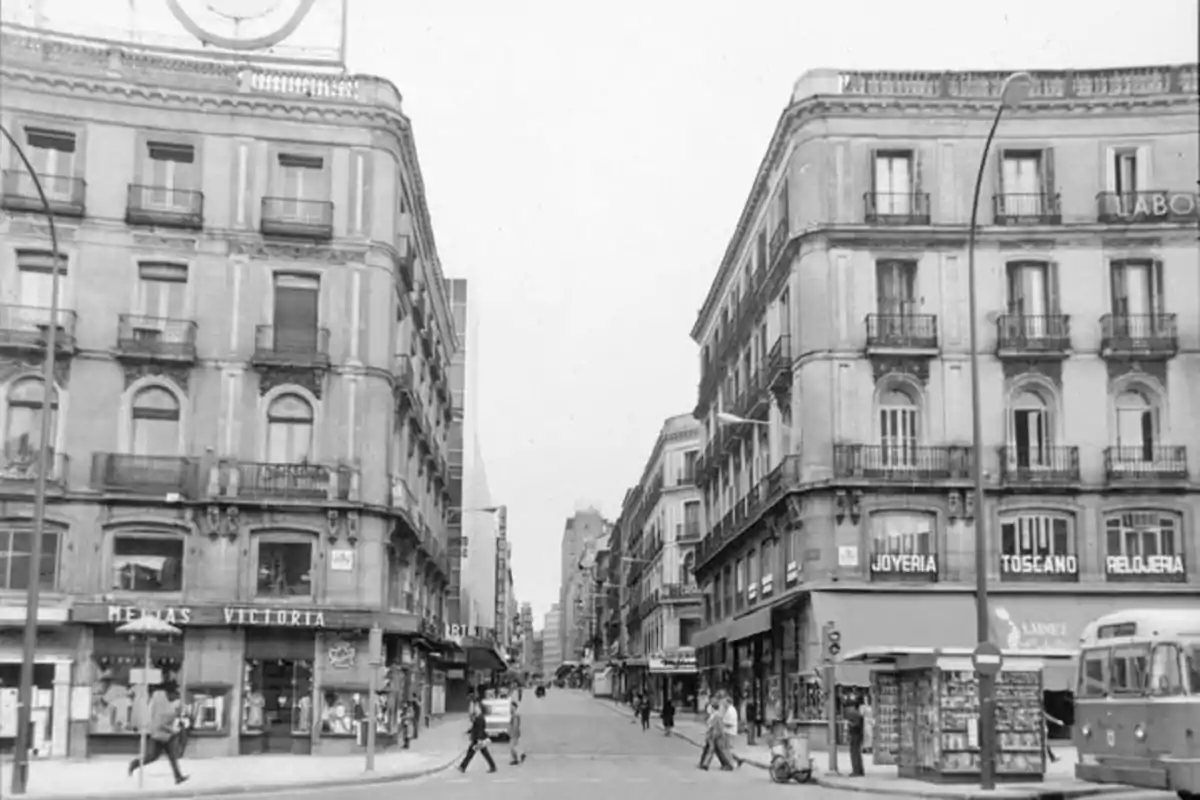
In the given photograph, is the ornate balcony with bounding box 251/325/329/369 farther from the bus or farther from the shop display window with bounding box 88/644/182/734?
the bus

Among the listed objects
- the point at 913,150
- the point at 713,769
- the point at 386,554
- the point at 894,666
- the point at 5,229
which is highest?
the point at 913,150

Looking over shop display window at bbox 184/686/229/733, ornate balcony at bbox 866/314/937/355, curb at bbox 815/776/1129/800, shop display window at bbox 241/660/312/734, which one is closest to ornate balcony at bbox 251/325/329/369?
shop display window at bbox 241/660/312/734

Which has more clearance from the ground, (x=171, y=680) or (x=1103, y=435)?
(x=1103, y=435)

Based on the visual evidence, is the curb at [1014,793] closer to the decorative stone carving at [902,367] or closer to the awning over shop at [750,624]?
the decorative stone carving at [902,367]

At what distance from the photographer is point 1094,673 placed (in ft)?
80.2

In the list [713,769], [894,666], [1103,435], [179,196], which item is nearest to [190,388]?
[179,196]

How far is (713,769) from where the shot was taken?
35688 mm

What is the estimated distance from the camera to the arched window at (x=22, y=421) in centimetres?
3916

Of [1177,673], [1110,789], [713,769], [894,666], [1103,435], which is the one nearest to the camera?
[1177,673]

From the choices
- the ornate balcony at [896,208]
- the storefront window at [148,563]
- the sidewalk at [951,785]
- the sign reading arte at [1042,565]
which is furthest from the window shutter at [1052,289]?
the storefront window at [148,563]

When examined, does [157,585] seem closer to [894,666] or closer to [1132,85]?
[894,666]

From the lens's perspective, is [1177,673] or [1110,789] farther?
[1110,789]

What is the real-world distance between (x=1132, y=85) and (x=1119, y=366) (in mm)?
7639

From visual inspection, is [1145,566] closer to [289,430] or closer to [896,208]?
[896,208]
